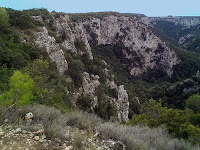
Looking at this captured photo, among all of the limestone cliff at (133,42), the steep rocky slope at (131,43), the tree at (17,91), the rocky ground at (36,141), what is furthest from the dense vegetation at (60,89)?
A: the limestone cliff at (133,42)

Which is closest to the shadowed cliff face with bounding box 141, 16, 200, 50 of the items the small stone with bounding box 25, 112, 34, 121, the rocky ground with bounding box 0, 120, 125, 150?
the small stone with bounding box 25, 112, 34, 121

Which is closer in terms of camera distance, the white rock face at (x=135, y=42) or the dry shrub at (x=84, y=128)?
the dry shrub at (x=84, y=128)

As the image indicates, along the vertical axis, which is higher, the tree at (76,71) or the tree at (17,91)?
the tree at (17,91)

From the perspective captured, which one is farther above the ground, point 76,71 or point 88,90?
point 76,71

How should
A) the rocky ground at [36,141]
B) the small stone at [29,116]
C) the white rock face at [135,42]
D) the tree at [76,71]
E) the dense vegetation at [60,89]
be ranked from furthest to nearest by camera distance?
the white rock face at [135,42] → the tree at [76,71] → the dense vegetation at [60,89] → the small stone at [29,116] → the rocky ground at [36,141]

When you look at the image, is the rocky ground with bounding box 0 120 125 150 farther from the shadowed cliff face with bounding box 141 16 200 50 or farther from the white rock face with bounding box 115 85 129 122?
the shadowed cliff face with bounding box 141 16 200 50

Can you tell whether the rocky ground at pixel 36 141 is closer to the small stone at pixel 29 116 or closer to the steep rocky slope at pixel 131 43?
the small stone at pixel 29 116

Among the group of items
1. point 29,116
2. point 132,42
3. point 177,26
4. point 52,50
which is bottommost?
point 29,116

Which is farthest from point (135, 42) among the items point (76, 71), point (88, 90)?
point (76, 71)

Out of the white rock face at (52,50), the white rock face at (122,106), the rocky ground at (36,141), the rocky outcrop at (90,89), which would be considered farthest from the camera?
the white rock face at (122,106)

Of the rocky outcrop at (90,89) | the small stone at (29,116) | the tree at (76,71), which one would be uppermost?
the small stone at (29,116)

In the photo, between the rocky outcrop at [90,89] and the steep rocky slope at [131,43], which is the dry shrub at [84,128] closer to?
the rocky outcrop at [90,89]

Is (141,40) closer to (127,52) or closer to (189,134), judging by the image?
(127,52)

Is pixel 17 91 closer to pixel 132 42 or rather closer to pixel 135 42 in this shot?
pixel 132 42
